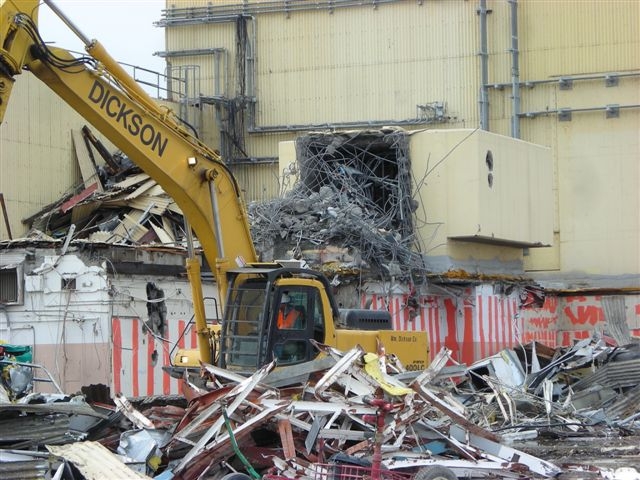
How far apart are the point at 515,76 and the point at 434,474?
89.2ft

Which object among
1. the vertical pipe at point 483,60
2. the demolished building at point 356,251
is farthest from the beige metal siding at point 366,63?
the demolished building at point 356,251

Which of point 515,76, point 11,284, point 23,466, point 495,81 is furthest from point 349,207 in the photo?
point 23,466

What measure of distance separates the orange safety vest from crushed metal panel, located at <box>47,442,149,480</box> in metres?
3.61

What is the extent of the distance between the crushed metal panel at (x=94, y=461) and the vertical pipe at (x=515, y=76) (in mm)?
27027

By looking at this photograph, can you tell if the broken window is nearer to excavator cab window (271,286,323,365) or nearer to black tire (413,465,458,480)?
excavator cab window (271,286,323,365)

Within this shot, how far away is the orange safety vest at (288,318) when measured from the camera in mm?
15344

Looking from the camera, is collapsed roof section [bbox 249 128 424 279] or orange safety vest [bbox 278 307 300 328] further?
collapsed roof section [bbox 249 128 424 279]

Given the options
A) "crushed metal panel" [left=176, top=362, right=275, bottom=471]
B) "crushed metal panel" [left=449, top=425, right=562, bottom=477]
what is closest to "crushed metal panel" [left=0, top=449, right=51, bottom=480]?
"crushed metal panel" [left=176, top=362, right=275, bottom=471]

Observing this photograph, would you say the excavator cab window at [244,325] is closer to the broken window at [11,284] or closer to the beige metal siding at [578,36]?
the broken window at [11,284]

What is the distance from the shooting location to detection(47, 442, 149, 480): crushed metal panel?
11477mm

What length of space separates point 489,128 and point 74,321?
1960 cm

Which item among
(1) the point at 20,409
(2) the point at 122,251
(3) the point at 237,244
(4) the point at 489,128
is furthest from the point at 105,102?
(4) the point at 489,128

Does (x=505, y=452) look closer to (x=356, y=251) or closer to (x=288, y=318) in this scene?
(x=288, y=318)

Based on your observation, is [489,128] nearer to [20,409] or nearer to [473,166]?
[473,166]
